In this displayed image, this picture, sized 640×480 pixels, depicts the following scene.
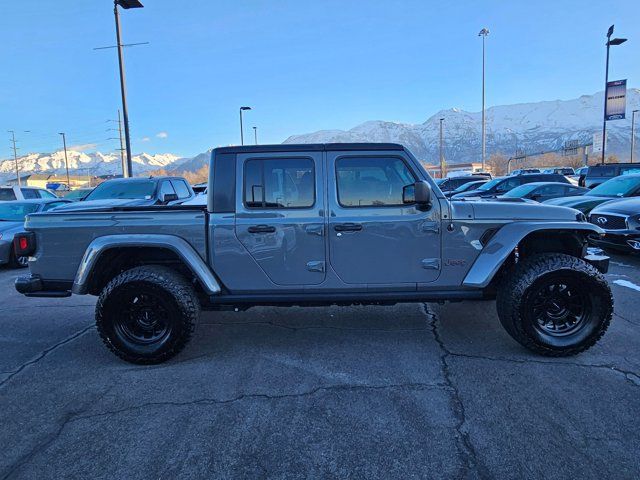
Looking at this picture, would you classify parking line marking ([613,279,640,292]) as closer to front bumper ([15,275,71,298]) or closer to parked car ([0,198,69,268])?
front bumper ([15,275,71,298])

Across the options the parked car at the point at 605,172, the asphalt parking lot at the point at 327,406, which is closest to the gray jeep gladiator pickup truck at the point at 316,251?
the asphalt parking lot at the point at 327,406

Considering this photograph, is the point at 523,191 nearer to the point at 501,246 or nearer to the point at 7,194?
the point at 501,246

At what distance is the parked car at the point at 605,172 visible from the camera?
51.0 ft

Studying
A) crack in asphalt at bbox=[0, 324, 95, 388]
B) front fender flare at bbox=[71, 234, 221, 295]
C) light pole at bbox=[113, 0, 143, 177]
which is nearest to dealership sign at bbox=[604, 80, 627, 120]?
light pole at bbox=[113, 0, 143, 177]

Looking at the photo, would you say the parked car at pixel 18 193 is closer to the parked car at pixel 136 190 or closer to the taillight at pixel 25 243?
the parked car at pixel 136 190

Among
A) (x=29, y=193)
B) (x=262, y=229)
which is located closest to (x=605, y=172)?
(x=262, y=229)

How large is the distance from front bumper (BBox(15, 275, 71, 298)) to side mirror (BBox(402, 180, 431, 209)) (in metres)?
3.22

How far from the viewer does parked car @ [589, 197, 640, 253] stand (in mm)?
6910

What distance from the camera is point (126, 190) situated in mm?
9352

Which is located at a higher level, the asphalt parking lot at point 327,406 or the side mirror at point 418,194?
the side mirror at point 418,194

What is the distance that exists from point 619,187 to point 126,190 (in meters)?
11.1

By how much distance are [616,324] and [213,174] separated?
448 centimetres

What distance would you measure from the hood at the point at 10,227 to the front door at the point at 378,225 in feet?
25.1

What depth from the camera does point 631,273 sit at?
672cm
